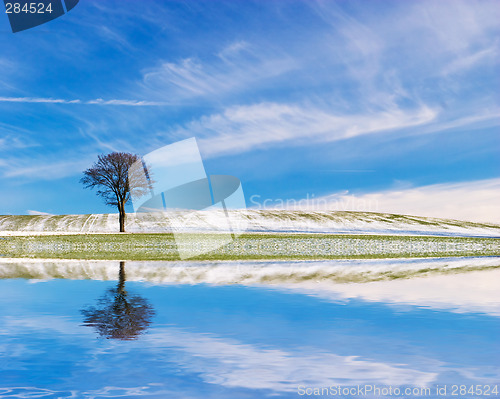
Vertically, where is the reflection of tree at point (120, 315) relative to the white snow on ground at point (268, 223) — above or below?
below

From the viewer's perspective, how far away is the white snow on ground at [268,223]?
8525 centimetres

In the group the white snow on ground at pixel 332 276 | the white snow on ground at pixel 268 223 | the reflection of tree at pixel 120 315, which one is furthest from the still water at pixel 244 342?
the white snow on ground at pixel 268 223

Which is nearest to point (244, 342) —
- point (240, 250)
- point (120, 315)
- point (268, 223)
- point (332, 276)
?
point (120, 315)

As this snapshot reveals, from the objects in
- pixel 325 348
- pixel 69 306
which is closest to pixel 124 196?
pixel 69 306

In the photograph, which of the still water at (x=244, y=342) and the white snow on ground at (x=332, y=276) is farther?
the white snow on ground at (x=332, y=276)

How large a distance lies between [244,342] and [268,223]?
8646 cm

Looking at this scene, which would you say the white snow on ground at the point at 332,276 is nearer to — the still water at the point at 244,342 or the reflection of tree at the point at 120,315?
the still water at the point at 244,342

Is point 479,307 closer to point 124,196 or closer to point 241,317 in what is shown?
point 241,317

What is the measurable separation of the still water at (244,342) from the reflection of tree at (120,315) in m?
0.03

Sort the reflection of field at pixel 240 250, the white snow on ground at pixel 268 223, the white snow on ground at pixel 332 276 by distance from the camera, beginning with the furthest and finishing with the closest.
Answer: the white snow on ground at pixel 268 223, the reflection of field at pixel 240 250, the white snow on ground at pixel 332 276

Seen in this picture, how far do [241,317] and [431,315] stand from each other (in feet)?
14.7

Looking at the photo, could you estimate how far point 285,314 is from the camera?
1177cm

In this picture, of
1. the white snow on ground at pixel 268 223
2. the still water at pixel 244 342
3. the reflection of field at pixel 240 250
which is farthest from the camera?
the white snow on ground at pixel 268 223

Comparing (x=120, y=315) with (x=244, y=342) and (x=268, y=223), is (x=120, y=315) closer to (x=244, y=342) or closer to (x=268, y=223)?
(x=244, y=342)
